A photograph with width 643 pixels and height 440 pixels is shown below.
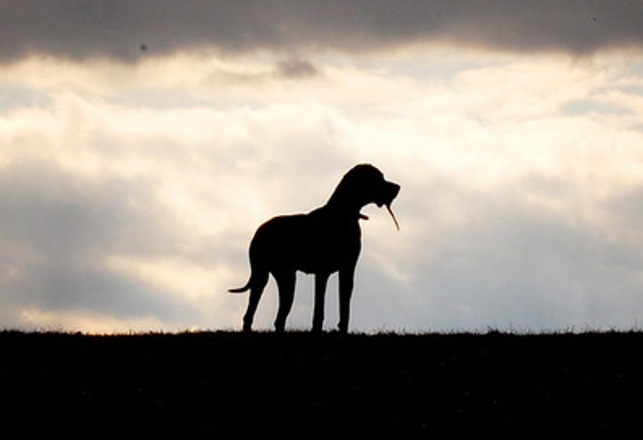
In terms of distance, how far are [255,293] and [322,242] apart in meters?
2.07

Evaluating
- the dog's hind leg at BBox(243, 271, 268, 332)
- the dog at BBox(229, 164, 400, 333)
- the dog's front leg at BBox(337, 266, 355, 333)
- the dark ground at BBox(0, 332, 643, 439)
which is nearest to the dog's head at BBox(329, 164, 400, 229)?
the dog at BBox(229, 164, 400, 333)

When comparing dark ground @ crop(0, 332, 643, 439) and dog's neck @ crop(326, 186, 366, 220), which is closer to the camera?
dark ground @ crop(0, 332, 643, 439)

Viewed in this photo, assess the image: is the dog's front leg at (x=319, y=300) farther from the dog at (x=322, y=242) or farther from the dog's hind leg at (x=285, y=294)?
the dog's hind leg at (x=285, y=294)

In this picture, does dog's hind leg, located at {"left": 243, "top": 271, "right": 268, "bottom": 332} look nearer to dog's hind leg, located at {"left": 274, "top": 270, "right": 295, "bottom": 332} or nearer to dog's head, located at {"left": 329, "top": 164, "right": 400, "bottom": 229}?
dog's hind leg, located at {"left": 274, "top": 270, "right": 295, "bottom": 332}

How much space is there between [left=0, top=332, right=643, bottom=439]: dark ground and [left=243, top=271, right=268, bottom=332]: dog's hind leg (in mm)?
2197

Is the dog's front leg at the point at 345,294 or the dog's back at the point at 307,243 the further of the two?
the dog's back at the point at 307,243

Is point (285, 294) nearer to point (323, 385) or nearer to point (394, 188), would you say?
point (394, 188)

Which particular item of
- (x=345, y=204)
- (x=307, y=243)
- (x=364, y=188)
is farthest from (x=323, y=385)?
(x=364, y=188)

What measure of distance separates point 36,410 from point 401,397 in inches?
218

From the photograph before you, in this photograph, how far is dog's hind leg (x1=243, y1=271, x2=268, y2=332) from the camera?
2609cm

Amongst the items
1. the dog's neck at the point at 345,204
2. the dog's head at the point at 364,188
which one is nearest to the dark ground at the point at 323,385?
the dog's neck at the point at 345,204

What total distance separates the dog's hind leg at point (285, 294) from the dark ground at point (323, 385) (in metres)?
1.79

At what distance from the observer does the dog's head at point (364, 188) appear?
25.4 meters

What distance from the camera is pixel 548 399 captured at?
19.4 meters
